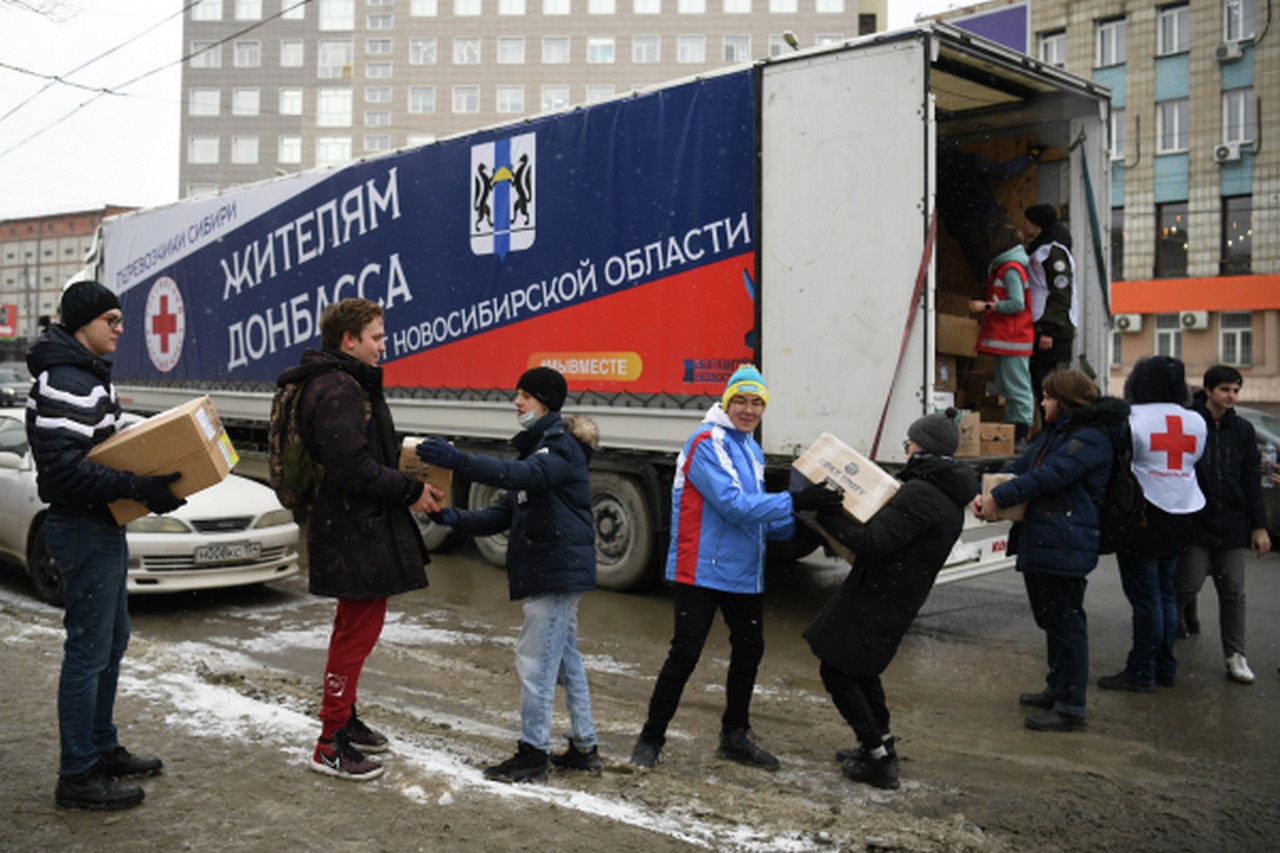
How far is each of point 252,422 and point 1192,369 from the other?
Answer: 27329 mm

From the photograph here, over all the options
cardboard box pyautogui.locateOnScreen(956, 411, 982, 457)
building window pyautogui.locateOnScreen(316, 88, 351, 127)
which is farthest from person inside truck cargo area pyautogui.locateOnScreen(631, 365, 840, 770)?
building window pyautogui.locateOnScreen(316, 88, 351, 127)

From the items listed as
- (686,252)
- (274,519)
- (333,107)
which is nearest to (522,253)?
(686,252)

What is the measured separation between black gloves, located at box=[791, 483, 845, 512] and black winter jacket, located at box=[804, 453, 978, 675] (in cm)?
11

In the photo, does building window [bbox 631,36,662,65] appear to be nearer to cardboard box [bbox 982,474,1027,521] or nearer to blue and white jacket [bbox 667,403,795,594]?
cardboard box [bbox 982,474,1027,521]

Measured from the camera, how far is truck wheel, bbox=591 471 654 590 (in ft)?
26.9

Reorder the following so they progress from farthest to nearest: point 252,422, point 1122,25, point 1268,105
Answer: point 1122,25 → point 1268,105 → point 252,422

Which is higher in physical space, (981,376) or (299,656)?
(981,376)

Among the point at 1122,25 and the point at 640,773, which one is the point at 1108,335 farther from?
the point at 1122,25

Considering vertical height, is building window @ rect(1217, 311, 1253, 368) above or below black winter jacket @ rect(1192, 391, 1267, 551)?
above

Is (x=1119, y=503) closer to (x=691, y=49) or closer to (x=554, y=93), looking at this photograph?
(x=691, y=49)

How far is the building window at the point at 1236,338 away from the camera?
98.4 ft

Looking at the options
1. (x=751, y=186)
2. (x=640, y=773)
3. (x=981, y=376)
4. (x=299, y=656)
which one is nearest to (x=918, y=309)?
(x=751, y=186)

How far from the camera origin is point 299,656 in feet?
21.0

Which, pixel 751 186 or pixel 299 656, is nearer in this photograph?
pixel 299 656
